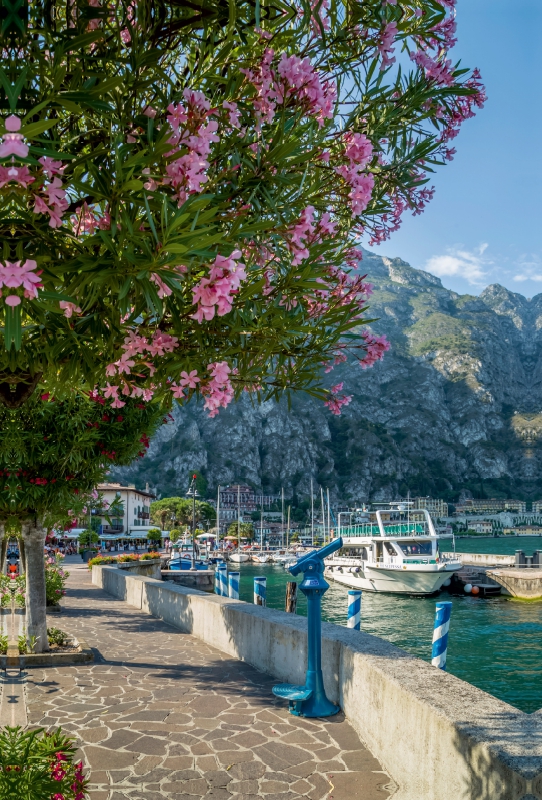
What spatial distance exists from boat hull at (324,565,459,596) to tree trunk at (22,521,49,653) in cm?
3762

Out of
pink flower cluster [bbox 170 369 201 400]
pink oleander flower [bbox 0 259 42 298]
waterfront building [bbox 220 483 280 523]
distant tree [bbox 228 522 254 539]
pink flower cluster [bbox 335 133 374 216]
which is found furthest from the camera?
waterfront building [bbox 220 483 280 523]

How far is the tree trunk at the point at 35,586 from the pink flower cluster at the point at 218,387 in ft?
A: 23.4

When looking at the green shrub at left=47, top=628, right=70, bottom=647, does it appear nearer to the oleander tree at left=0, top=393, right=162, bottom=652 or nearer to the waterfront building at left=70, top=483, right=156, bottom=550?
the oleander tree at left=0, top=393, right=162, bottom=652

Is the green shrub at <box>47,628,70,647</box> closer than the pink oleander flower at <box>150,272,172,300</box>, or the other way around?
the pink oleander flower at <box>150,272,172,300</box>

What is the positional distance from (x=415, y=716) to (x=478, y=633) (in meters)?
29.1

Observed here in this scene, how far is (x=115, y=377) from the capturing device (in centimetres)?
428

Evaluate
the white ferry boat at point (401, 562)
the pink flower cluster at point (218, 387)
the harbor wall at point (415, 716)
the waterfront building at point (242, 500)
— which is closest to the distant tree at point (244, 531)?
the waterfront building at point (242, 500)

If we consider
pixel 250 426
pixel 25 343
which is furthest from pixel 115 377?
pixel 250 426

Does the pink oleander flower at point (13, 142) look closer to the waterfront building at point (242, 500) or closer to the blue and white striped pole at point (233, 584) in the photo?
the blue and white striped pole at point (233, 584)

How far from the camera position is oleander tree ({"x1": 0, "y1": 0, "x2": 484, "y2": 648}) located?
2.30 metres

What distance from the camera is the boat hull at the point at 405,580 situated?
44.0m

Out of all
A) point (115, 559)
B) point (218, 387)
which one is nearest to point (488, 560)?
point (115, 559)

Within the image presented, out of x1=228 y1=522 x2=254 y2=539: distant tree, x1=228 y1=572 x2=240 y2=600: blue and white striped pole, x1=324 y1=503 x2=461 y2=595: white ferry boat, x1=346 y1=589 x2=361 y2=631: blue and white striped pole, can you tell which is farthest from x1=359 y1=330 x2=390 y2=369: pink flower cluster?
x1=228 y1=522 x2=254 y2=539: distant tree

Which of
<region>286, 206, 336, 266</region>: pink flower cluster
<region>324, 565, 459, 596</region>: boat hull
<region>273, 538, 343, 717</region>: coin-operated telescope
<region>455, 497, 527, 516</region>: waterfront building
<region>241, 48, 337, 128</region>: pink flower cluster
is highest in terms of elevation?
<region>241, 48, 337, 128</region>: pink flower cluster
